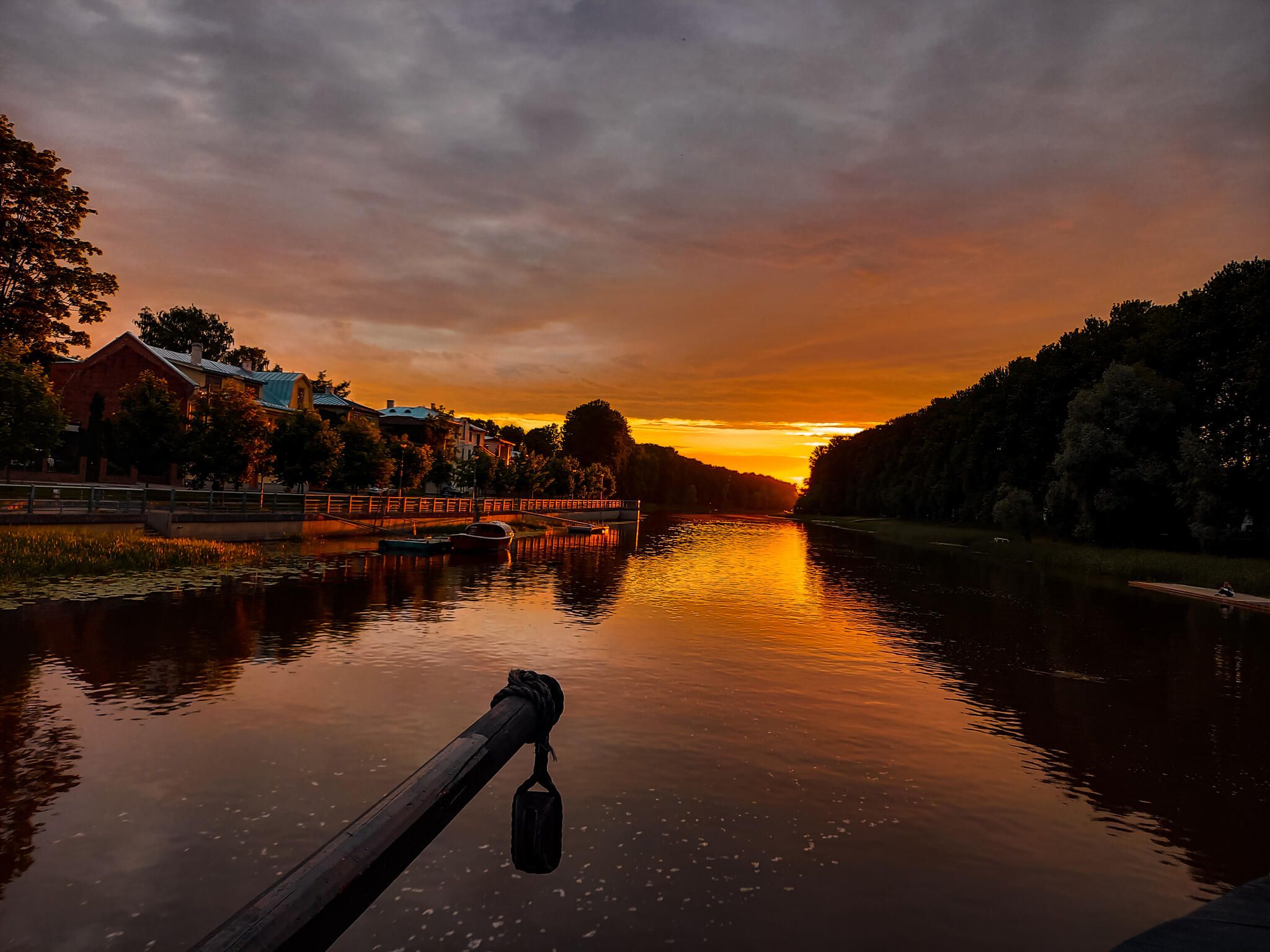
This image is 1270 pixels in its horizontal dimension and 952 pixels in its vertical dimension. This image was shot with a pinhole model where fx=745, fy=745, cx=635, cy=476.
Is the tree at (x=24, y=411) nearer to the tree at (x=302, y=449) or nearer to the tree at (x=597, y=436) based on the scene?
the tree at (x=302, y=449)

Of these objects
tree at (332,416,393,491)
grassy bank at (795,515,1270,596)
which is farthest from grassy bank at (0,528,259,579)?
grassy bank at (795,515,1270,596)

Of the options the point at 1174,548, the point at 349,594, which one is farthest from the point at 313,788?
the point at 1174,548

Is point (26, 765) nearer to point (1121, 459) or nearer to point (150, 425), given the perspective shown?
point (150, 425)

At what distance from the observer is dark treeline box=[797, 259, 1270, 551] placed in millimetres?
45625

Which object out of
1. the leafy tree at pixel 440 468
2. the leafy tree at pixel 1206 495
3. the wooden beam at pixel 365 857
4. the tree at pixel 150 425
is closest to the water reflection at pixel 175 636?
the wooden beam at pixel 365 857

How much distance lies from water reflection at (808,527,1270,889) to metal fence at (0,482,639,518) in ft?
113

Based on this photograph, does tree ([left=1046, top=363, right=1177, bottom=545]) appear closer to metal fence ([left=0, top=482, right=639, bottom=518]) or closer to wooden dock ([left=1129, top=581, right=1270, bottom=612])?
wooden dock ([left=1129, top=581, right=1270, bottom=612])

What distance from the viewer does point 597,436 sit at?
162875 millimetres

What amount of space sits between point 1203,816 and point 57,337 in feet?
202

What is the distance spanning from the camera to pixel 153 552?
3275 cm

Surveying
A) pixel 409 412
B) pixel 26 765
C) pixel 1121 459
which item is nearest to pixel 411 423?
pixel 409 412

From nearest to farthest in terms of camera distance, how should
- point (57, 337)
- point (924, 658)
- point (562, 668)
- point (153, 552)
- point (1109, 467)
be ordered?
point (562, 668) < point (924, 658) < point (153, 552) < point (57, 337) < point (1109, 467)

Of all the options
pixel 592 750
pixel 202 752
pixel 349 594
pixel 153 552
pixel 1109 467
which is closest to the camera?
pixel 202 752

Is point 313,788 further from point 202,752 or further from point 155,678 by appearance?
point 155,678
